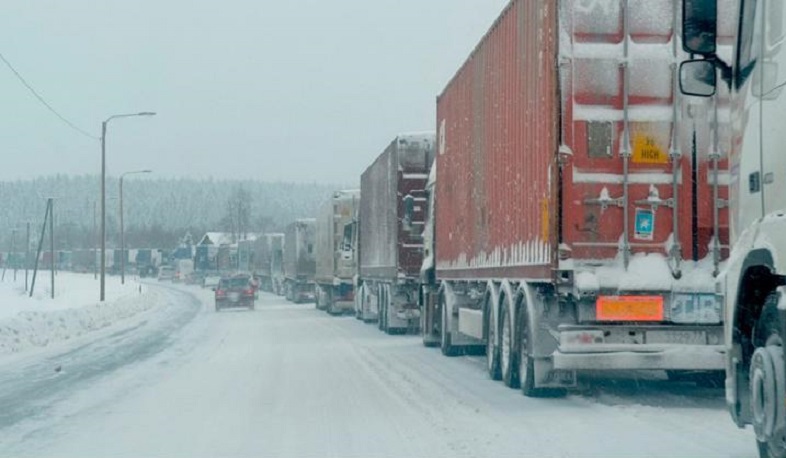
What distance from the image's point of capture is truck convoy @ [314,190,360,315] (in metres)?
38.8

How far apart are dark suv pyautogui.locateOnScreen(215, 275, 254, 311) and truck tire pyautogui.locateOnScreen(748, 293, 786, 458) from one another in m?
40.9

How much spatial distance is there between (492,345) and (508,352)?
1253 mm

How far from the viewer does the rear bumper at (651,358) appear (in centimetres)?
1153

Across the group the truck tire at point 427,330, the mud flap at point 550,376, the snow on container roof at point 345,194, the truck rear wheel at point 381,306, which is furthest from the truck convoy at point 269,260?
the mud flap at point 550,376

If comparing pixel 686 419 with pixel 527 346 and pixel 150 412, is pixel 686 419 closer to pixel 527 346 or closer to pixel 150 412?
pixel 527 346

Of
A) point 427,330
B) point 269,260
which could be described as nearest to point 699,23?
point 427,330

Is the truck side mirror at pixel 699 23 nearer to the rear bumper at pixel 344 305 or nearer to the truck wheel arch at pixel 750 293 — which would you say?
the truck wheel arch at pixel 750 293

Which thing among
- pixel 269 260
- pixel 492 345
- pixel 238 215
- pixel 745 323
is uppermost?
pixel 238 215

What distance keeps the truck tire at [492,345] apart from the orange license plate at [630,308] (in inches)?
123

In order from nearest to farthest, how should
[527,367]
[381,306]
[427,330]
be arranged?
[527,367]
[427,330]
[381,306]

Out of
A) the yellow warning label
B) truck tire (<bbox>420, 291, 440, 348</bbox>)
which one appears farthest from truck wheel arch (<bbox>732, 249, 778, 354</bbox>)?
truck tire (<bbox>420, 291, 440, 348</bbox>)

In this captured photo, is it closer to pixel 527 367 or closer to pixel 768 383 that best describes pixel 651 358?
pixel 527 367

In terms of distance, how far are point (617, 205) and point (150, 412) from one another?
505 centimetres

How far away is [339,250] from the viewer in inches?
1547
